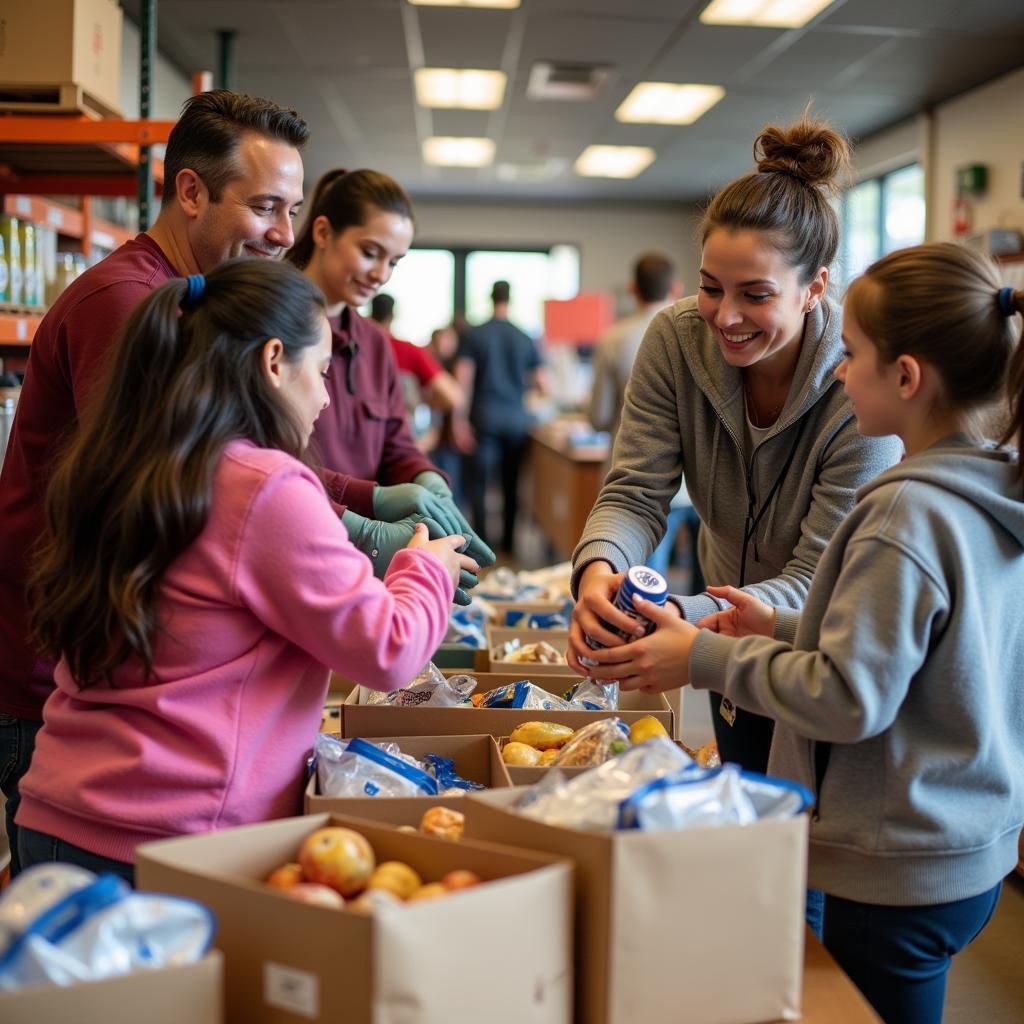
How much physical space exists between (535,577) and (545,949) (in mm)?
2635

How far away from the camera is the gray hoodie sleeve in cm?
108

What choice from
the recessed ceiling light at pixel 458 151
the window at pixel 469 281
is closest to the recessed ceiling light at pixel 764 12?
the recessed ceiling light at pixel 458 151

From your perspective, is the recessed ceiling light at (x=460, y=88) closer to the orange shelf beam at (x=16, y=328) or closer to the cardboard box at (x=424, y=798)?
the orange shelf beam at (x=16, y=328)

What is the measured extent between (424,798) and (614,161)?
29.5ft

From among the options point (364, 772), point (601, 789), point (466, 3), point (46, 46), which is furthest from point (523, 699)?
point (466, 3)

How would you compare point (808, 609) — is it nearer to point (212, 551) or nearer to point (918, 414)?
point (918, 414)

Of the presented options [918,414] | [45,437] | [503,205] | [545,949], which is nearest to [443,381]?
[45,437]

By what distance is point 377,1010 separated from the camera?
2.70 feet

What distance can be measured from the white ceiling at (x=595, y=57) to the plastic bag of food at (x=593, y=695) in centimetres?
328

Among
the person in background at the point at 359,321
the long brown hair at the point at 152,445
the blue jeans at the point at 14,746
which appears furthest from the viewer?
the person in background at the point at 359,321

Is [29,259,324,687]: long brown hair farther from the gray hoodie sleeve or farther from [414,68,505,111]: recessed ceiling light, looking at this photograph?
[414,68,505,111]: recessed ceiling light

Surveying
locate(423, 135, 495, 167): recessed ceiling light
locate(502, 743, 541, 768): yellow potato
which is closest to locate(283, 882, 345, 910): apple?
locate(502, 743, 541, 768): yellow potato

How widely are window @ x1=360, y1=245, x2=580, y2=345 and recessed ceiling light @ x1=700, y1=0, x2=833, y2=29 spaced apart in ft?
21.8

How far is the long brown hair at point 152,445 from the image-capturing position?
44.4 inches
